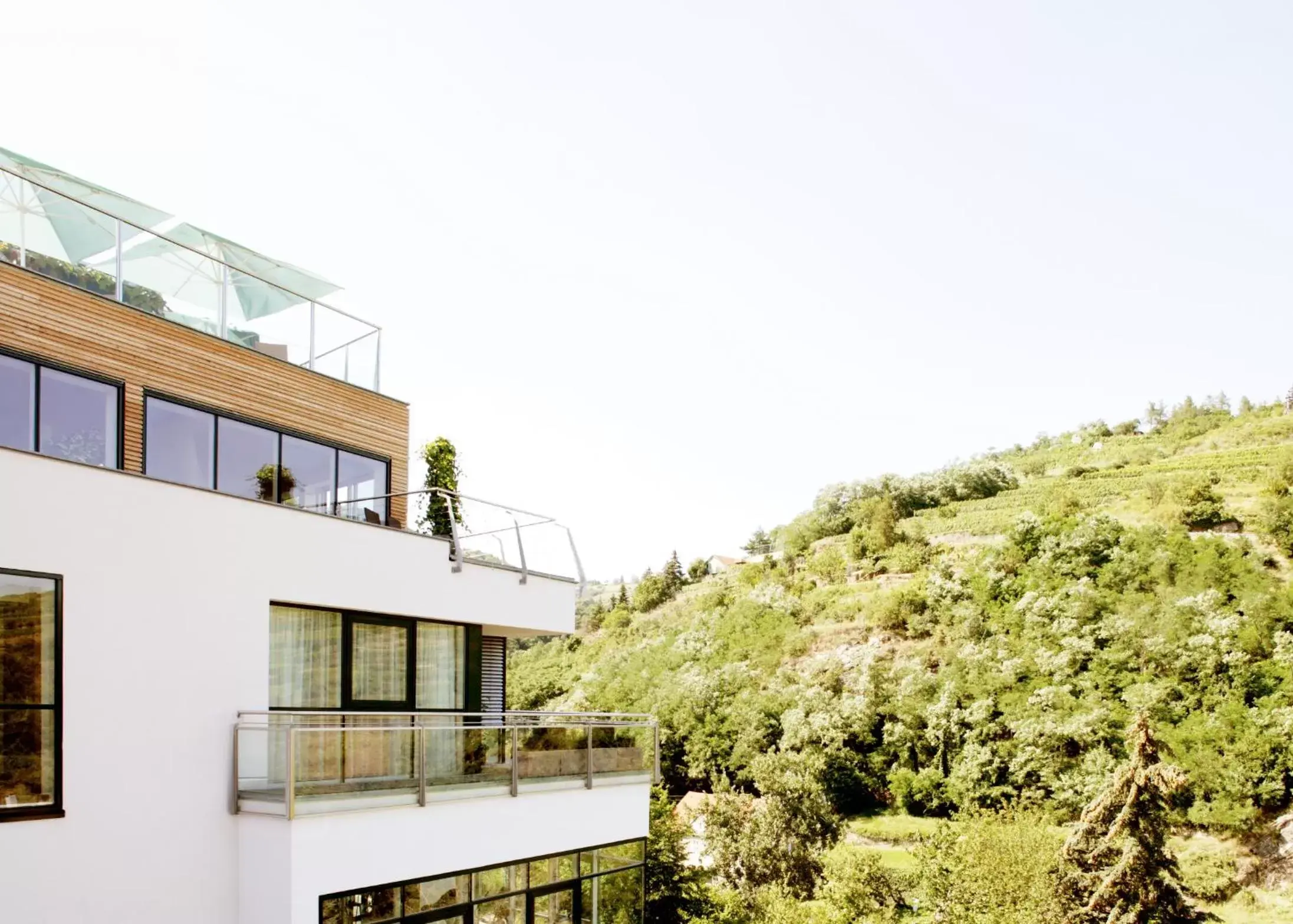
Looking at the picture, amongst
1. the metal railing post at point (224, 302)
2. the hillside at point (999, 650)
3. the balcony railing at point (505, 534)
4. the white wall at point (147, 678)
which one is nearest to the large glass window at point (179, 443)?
the metal railing post at point (224, 302)

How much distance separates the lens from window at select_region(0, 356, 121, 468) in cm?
1101

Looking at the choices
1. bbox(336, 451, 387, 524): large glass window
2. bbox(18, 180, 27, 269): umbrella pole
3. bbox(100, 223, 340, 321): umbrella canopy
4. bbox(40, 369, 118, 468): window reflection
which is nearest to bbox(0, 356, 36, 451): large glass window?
bbox(40, 369, 118, 468): window reflection

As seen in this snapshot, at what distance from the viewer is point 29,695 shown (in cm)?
865

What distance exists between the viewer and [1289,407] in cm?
5341

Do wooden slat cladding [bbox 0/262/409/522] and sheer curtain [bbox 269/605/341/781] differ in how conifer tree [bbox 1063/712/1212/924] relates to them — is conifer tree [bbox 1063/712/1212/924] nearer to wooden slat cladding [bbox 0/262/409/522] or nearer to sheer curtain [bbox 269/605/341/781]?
wooden slat cladding [bbox 0/262/409/522]

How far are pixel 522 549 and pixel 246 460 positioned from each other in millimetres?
3580

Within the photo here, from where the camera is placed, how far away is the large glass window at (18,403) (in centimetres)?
1091

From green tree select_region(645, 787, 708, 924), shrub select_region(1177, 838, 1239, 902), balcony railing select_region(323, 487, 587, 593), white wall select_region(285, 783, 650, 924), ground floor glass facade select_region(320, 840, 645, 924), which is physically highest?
balcony railing select_region(323, 487, 587, 593)

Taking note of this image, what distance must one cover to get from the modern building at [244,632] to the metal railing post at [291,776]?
0.07ft

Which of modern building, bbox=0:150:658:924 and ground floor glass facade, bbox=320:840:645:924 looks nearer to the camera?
modern building, bbox=0:150:658:924

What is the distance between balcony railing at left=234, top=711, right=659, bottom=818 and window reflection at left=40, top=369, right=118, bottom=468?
3.58 metres

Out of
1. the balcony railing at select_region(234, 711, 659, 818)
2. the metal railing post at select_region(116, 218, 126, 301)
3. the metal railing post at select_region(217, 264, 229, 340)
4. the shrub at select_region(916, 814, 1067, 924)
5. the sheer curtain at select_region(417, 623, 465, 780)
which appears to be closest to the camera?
the balcony railing at select_region(234, 711, 659, 818)

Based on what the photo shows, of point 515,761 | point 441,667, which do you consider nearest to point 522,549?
point 441,667

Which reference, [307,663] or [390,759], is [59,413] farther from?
[390,759]
